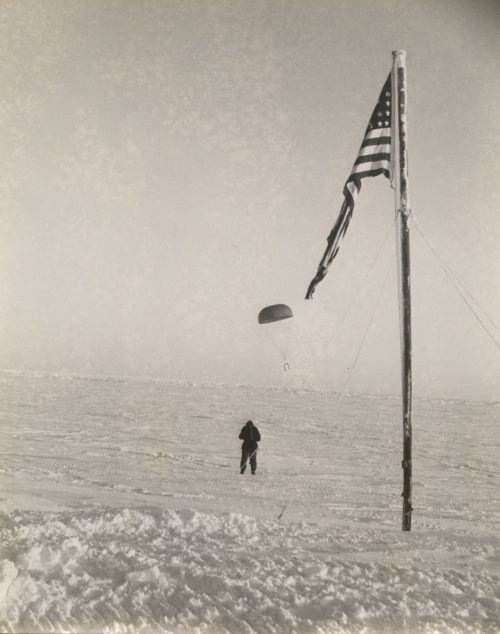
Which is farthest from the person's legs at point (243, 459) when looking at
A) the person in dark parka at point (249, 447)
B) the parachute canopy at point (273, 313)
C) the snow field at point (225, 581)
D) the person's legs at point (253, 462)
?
the snow field at point (225, 581)

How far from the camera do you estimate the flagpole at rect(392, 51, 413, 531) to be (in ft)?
19.4

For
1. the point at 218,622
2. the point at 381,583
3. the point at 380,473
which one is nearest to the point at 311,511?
the point at 381,583

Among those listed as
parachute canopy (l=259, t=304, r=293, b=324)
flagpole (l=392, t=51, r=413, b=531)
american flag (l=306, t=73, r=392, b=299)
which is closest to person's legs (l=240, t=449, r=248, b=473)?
parachute canopy (l=259, t=304, r=293, b=324)

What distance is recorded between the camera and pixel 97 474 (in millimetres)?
9352

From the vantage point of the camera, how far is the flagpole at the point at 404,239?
590cm

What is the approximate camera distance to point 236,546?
19.2ft

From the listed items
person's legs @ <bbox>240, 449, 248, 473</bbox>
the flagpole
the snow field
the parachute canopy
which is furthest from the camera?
person's legs @ <bbox>240, 449, 248, 473</bbox>

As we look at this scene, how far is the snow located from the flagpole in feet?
3.96

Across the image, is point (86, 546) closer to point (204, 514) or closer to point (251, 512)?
point (204, 514)

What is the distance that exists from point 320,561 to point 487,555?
230cm

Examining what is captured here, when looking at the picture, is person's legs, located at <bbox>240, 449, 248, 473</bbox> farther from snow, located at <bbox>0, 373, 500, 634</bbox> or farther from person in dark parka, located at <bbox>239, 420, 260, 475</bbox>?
snow, located at <bbox>0, 373, 500, 634</bbox>


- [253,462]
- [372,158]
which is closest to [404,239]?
[372,158]

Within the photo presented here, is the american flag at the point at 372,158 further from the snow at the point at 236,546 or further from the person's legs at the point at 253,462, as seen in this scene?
the person's legs at the point at 253,462

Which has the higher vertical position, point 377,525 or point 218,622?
point 377,525
